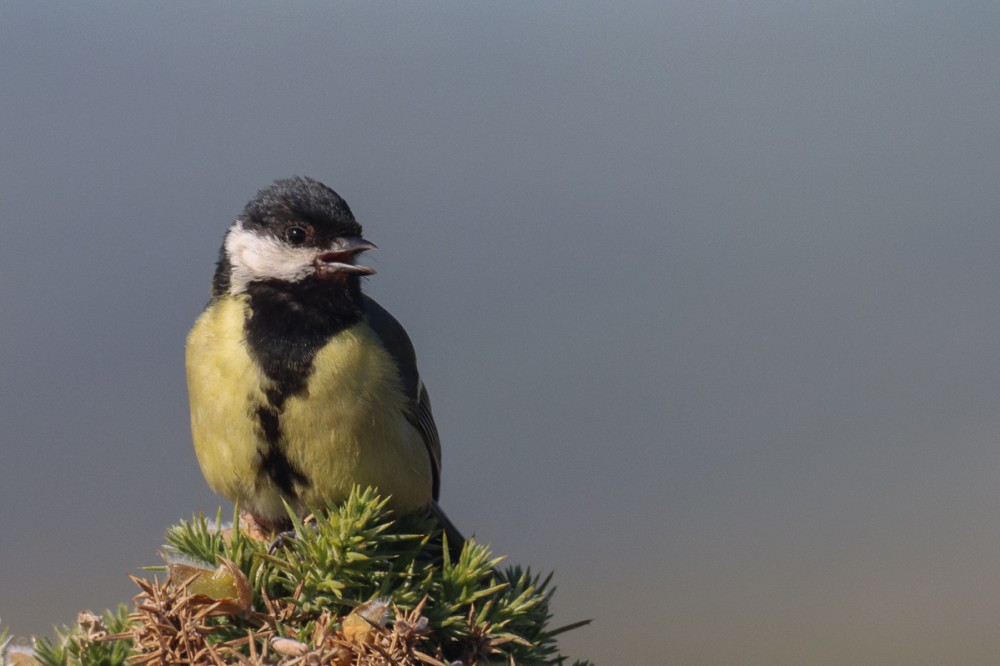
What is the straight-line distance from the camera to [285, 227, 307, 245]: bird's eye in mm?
3000

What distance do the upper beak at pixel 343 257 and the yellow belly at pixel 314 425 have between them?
0.17 meters

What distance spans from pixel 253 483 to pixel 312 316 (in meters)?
0.50

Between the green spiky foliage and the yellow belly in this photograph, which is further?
the yellow belly

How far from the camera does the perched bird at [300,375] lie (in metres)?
2.77

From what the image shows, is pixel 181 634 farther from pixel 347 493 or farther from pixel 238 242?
pixel 238 242

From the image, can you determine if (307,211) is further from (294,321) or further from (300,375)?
(300,375)

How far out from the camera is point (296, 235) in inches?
118

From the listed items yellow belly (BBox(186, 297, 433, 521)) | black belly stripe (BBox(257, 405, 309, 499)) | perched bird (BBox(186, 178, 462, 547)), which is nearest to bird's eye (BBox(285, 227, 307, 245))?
perched bird (BBox(186, 178, 462, 547))

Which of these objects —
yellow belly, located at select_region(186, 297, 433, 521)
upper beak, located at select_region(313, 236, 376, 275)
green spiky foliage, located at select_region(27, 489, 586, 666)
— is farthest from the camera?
upper beak, located at select_region(313, 236, 376, 275)

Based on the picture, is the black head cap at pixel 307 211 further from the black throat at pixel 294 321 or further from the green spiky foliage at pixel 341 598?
the green spiky foliage at pixel 341 598

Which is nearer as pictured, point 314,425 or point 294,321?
point 314,425

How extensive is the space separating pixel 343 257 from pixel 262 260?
25cm

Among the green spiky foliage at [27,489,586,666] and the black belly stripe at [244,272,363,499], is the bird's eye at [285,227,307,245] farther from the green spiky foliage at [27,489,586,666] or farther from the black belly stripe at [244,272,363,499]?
the green spiky foliage at [27,489,586,666]

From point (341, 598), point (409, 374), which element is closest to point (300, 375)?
point (409, 374)
